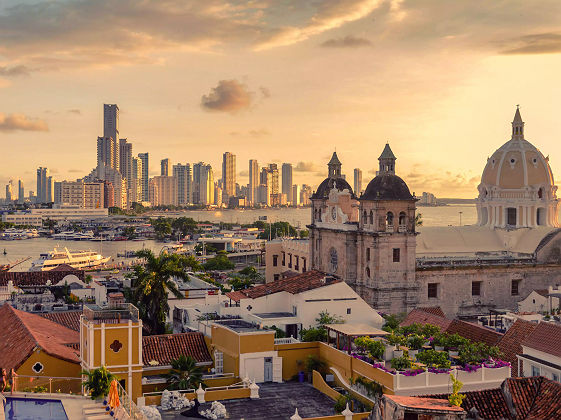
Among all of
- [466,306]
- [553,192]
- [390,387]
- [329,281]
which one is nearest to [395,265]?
[466,306]

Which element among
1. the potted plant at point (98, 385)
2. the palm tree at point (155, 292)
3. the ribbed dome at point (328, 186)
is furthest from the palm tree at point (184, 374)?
the ribbed dome at point (328, 186)

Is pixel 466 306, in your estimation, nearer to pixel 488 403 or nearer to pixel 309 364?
pixel 309 364

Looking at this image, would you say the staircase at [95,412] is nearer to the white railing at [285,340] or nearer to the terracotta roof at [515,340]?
the white railing at [285,340]

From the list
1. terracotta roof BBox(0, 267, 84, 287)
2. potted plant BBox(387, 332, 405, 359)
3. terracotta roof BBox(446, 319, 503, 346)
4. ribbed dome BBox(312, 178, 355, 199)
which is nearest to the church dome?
ribbed dome BBox(312, 178, 355, 199)

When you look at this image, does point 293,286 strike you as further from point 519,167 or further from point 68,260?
point 68,260

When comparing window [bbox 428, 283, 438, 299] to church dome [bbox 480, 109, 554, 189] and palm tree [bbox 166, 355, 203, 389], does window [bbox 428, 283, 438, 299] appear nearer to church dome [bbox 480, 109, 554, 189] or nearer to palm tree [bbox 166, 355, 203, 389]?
church dome [bbox 480, 109, 554, 189]

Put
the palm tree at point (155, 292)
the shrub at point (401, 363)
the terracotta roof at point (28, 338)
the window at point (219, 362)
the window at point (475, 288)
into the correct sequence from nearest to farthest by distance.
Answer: the shrub at point (401, 363)
the terracotta roof at point (28, 338)
the window at point (219, 362)
the palm tree at point (155, 292)
the window at point (475, 288)
